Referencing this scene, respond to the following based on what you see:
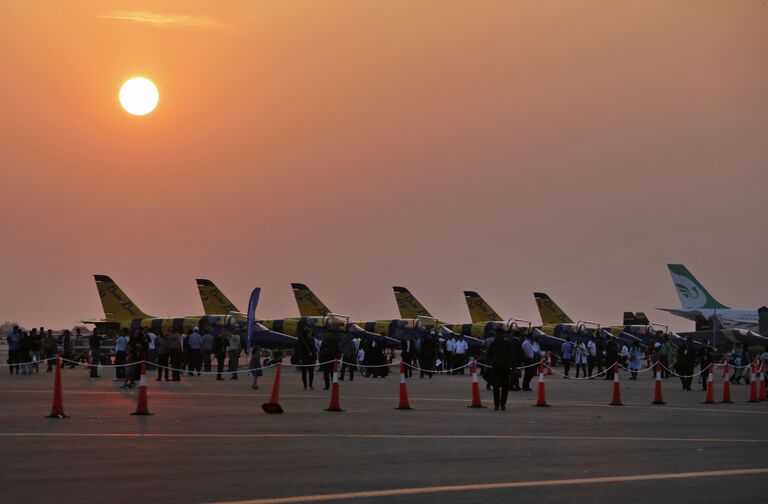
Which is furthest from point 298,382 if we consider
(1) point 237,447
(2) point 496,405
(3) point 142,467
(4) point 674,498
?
(4) point 674,498

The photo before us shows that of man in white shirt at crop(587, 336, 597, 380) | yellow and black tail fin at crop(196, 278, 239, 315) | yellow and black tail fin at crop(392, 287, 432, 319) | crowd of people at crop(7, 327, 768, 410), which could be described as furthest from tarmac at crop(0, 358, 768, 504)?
yellow and black tail fin at crop(392, 287, 432, 319)

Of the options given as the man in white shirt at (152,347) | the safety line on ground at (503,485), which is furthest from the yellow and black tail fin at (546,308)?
the safety line on ground at (503,485)

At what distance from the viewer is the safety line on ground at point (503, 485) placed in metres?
10.6

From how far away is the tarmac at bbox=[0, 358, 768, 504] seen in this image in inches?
443

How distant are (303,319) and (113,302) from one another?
19.4 meters

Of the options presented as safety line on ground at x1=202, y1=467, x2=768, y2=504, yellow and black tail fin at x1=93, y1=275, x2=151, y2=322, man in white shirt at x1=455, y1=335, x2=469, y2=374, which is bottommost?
safety line on ground at x1=202, y1=467, x2=768, y2=504

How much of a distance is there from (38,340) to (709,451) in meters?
36.0

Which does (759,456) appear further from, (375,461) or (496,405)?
(496,405)

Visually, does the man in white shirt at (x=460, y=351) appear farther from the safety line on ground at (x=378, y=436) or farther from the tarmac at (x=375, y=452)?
the safety line on ground at (x=378, y=436)

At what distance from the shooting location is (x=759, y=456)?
1525cm

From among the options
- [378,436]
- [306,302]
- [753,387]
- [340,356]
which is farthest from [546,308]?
[378,436]

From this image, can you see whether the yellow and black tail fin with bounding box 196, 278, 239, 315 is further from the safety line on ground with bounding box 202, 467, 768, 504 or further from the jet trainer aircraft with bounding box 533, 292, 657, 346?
the safety line on ground with bounding box 202, 467, 768, 504

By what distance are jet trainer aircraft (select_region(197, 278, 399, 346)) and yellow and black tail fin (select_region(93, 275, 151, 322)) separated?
14.8ft

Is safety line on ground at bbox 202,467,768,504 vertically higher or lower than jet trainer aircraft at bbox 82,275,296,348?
lower
